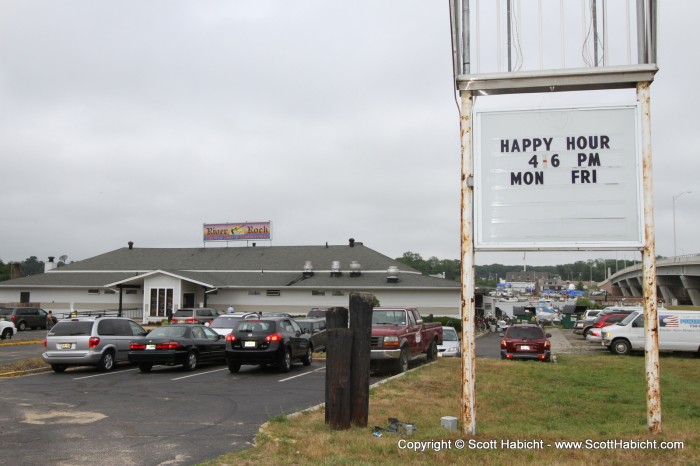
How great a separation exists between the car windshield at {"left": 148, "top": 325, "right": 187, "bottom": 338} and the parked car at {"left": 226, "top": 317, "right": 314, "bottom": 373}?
5.91ft

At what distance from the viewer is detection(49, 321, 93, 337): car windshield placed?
1853 cm

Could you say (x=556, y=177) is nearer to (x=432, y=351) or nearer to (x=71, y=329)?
(x=432, y=351)

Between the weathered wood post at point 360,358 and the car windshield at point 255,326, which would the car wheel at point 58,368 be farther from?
the weathered wood post at point 360,358

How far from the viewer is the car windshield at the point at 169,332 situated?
744 inches

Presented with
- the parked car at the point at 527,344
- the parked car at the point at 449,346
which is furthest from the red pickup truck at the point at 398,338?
the parked car at the point at 527,344

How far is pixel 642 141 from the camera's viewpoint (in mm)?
8578

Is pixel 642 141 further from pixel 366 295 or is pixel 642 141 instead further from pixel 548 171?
pixel 366 295

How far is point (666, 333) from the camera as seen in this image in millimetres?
25141

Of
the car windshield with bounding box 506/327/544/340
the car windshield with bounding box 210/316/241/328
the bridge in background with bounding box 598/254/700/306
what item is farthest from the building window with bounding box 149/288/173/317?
the bridge in background with bounding box 598/254/700/306

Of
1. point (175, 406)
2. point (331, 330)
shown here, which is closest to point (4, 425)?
point (175, 406)

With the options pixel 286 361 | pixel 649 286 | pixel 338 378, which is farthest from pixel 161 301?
pixel 649 286

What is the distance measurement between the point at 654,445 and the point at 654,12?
5.57 meters

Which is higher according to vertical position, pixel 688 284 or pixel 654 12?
pixel 654 12

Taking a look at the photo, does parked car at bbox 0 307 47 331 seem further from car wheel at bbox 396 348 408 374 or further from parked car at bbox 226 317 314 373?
car wheel at bbox 396 348 408 374
